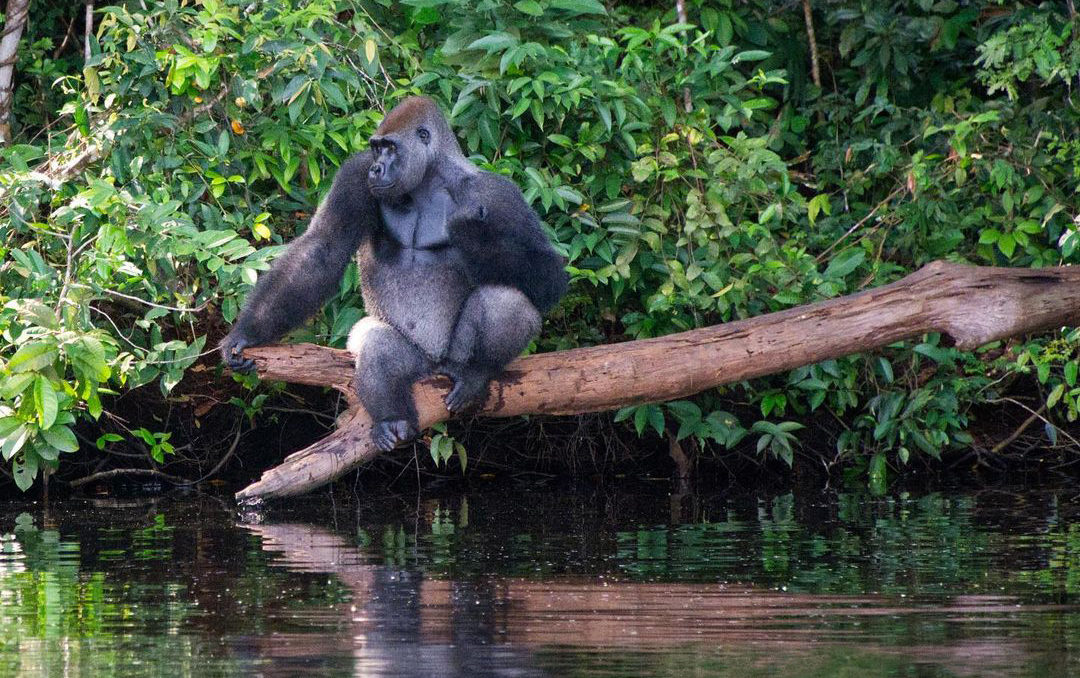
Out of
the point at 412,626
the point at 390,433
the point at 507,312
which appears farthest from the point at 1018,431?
the point at 412,626

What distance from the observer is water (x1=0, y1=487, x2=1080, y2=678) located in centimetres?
434

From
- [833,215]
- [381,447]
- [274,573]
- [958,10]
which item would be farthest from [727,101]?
[274,573]

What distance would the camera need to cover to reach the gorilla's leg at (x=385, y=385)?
6500mm

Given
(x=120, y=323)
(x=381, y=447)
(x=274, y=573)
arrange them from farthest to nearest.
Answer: (x=120, y=323) < (x=381, y=447) < (x=274, y=573)

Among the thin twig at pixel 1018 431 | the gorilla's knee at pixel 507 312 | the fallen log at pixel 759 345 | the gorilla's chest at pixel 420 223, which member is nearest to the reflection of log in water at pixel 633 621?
the fallen log at pixel 759 345

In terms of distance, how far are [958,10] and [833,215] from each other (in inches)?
62.5

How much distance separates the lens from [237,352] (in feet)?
20.9

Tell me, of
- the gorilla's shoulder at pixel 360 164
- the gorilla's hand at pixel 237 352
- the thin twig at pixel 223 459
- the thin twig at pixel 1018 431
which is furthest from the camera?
the thin twig at pixel 223 459

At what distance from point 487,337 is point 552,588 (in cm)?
142

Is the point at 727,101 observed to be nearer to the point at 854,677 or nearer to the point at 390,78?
the point at 390,78

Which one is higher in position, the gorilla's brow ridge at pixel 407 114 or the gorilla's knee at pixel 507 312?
the gorilla's brow ridge at pixel 407 114

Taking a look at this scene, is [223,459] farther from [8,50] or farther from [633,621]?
[633,621]

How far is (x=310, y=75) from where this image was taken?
7332 mm

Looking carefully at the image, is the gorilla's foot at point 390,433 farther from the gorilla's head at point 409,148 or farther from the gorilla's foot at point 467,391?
the gorilla's head at point 409,148
